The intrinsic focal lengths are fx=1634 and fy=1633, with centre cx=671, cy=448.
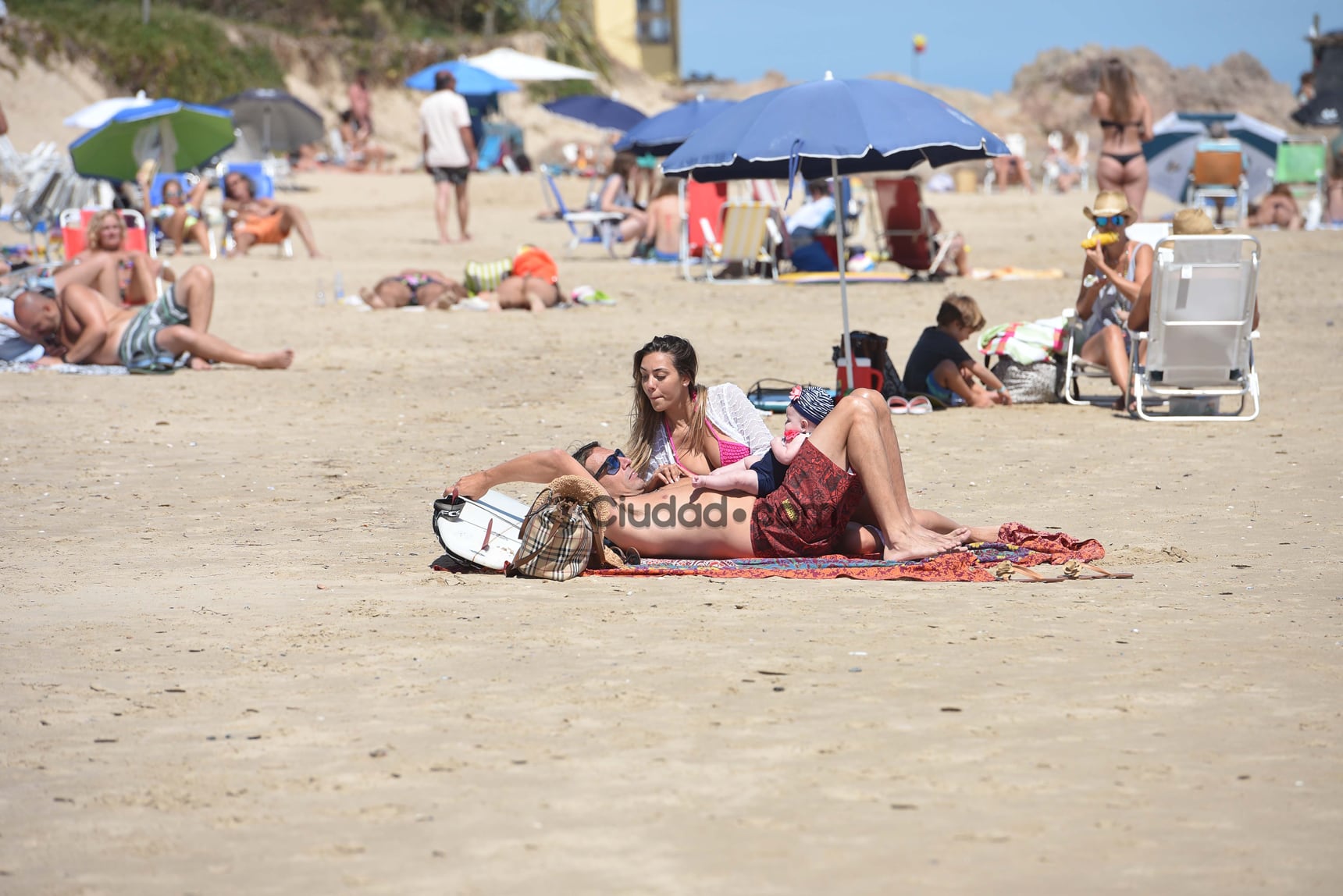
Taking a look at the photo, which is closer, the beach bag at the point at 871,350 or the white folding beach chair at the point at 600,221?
the beach bag at the point at 871,350

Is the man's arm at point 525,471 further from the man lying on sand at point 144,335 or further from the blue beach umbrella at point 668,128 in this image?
the blue beach umbrella at point 668,128

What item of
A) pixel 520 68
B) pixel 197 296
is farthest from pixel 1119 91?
pixel 520 68

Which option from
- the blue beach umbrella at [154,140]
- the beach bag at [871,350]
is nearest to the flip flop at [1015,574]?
the beach bag at [871,350]

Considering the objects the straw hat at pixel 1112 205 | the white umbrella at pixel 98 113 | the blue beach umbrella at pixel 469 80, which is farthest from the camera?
the blue beach umbrella at pixel 469 80

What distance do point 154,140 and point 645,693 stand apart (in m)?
15.8

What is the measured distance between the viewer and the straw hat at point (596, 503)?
16.1 ft

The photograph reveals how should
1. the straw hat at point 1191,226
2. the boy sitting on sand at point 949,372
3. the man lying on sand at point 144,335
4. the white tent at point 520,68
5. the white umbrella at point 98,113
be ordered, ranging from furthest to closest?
the white tent at point 520,68 → the white umbrella at point 98,113 → the man lying on sand at point 144,335 → the boy sitting on sand at point 949,372 → the straw hat at point 1191,226

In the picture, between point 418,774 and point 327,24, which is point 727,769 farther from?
point 327,24

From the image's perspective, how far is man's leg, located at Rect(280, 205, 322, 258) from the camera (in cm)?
1725

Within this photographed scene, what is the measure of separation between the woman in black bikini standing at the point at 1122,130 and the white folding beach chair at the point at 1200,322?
5.62 meters

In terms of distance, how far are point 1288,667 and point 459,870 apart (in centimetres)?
216

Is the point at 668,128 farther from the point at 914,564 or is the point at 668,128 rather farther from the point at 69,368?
the point at 914,564

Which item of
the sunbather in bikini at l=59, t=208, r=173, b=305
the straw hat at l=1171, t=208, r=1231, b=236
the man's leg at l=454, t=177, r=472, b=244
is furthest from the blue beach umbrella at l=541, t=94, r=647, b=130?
the straw hat at l=1171, t=208, r=1231, b=236

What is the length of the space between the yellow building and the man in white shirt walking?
90.9ft
